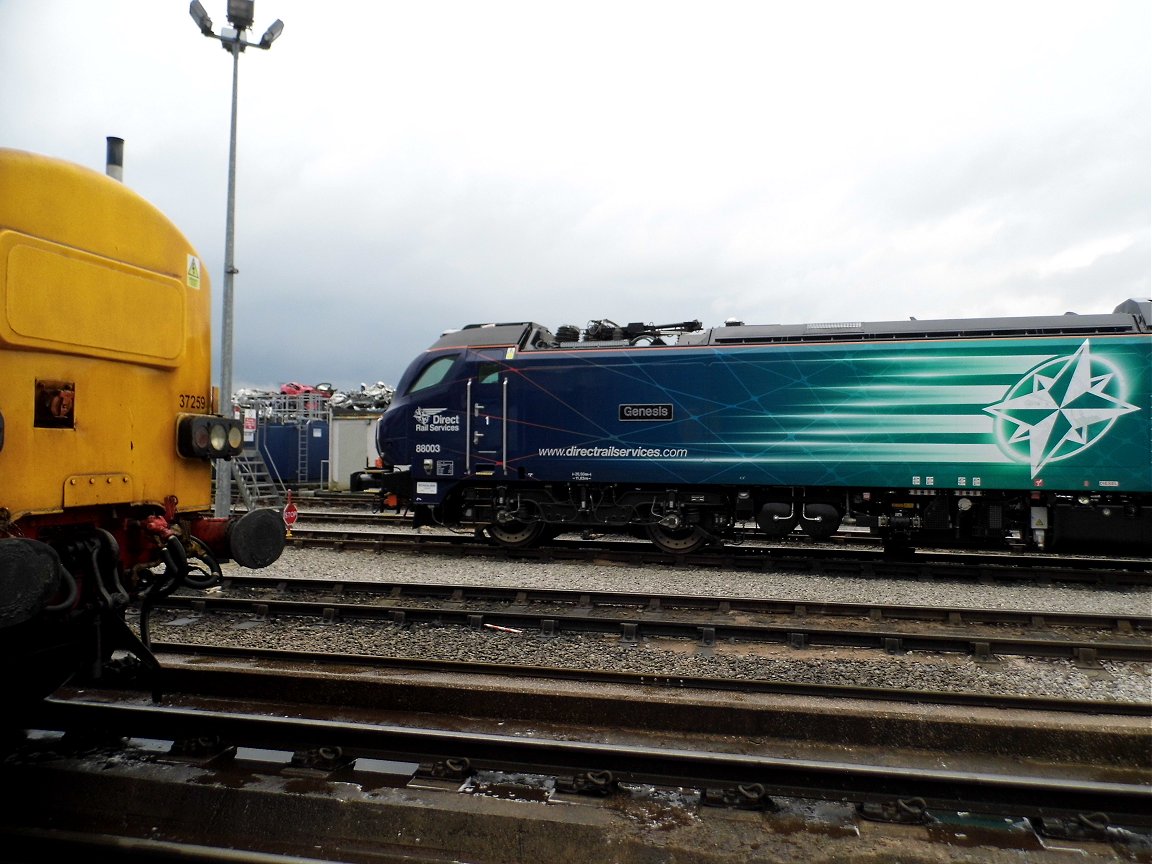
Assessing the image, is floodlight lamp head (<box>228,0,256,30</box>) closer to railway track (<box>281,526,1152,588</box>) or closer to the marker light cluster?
Answer: railway track (<box>281,526,1152,588</box>)

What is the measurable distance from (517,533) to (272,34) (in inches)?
354

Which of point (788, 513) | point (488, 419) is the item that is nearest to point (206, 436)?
point (488, 419)

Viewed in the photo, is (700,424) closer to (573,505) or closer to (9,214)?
(573,505)

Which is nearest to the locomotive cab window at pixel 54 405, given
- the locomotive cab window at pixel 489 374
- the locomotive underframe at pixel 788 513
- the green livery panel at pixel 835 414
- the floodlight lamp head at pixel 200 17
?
the green livery panel at pixel 835 414

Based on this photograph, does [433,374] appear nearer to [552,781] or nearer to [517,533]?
[517,533]

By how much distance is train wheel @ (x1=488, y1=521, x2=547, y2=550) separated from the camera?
11328mm

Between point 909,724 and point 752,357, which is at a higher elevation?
point 752,357

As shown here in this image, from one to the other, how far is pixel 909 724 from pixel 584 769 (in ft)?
5.53

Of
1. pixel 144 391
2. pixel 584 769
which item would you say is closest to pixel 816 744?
pixel 584 769

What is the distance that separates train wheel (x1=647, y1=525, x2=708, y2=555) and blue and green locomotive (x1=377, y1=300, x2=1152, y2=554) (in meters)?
0.03

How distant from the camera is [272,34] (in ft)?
37.5

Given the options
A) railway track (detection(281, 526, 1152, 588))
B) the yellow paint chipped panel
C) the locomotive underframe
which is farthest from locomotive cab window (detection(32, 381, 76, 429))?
the locomotive underframe

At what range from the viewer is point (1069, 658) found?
6.03 metres

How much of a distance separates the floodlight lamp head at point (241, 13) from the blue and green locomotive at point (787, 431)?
582 cm
